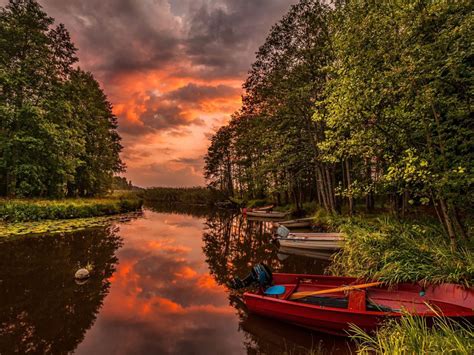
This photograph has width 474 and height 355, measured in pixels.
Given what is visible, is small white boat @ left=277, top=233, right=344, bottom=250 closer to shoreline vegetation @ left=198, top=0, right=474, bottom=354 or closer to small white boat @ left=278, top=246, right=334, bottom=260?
small white boat @ left=278, top=246, right=334, bottom=260

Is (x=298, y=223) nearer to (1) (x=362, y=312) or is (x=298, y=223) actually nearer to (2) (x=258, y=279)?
(2) (x=258, y=279)

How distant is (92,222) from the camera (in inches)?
850

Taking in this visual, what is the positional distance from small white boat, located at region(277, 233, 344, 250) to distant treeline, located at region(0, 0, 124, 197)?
21.5 m

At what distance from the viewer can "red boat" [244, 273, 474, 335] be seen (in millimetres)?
5500

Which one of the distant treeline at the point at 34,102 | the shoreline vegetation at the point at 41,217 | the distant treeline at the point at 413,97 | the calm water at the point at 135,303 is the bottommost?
the calm water at the point at 135,303

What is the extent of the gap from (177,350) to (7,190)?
84.0 ft

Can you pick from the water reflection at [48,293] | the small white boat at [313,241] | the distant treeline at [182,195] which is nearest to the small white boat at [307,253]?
the small white boat at [313,241]

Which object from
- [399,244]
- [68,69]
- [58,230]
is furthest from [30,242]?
[68,69]

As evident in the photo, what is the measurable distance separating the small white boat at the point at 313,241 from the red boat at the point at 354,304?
6902 millimetres

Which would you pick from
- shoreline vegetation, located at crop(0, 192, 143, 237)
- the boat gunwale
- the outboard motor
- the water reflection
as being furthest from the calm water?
shoreline vegetation, located at crop(0, 192, 143, 237)

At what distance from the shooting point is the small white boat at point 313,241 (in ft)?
46.7

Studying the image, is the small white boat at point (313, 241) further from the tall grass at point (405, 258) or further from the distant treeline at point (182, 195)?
the distant treeline at point (182, 195)

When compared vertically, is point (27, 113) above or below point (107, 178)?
above

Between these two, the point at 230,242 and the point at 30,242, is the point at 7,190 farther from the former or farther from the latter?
the point at 230,242
